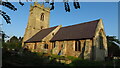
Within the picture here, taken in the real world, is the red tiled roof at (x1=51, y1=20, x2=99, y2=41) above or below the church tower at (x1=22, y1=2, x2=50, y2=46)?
below

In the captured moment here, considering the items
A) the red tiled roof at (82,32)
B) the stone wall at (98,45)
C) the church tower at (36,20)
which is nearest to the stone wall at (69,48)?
the red tiled roof at (82,32)

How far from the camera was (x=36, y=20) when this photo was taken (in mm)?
38000

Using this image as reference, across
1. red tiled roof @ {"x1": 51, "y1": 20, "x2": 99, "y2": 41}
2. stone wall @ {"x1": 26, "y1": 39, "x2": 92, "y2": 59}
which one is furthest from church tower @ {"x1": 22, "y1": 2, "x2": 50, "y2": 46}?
red tiled roof @ {"x1": 51, "y1": 20, "x2": 99, "y2": 41}

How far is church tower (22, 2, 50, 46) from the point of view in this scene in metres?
38.0

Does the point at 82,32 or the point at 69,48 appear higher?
the point at 82,32

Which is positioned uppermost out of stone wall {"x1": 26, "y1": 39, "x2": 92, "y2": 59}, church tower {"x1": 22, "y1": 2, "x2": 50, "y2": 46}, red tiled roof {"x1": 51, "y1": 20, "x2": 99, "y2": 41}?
church tower {"x1": 22, "y1": 2, "x2": 50, "y2": 46}

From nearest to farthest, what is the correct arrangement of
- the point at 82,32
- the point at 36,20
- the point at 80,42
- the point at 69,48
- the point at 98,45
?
the point at 98,45 → the point at 80,42 → the point at 82,32 → the point at 69,48 → the point at 36,20

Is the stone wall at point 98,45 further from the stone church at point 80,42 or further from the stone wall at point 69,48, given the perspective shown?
the stone wall at point 69,48

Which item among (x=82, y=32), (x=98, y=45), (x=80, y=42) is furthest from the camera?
(x=82, y=32)

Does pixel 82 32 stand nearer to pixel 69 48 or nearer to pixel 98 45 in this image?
pixel 98 45

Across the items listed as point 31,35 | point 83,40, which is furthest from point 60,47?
point 31,35

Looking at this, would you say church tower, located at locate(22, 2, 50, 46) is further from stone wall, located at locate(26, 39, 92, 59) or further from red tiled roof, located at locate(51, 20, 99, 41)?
red tiled roof, located at locate(51, 20, 99, 41)

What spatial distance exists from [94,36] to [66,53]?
756 cm

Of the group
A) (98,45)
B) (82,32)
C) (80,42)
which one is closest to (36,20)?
(82,32)
